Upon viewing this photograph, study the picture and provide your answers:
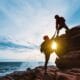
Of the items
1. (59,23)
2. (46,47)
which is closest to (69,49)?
(46,47)

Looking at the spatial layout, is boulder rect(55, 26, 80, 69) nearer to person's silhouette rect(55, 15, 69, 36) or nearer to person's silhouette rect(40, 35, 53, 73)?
person's silhouette rect(55, 15, 69, 36)

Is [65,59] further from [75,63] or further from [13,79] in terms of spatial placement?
[13,79]

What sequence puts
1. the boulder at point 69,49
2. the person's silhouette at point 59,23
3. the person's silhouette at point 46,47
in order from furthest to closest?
the boulder at point 69,49 < the person's silhouette at point 59,23 < the person's silhouette at point 46,47

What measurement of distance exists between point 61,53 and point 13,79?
1360 centimetres

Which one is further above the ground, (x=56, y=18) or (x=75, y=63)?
(x=56, y=18)

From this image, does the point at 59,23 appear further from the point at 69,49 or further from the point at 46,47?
the point at 69,49


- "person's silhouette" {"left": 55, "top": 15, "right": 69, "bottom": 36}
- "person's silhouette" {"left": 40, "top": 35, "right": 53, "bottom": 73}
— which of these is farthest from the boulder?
"person's silhouette" {"left": 40, "top": 35, "right": 53, "bottom": 73}

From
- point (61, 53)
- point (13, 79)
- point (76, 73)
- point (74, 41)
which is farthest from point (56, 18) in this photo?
point (13, 79)

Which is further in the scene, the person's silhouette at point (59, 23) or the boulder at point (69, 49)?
the boulder at point (69, 49)

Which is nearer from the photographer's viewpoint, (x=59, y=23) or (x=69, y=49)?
(x=59, y=23)

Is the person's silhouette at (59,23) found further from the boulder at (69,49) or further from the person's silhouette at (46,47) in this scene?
the person's silhouette at (46,47)

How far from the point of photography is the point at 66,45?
19.3m

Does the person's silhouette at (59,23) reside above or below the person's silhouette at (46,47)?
above

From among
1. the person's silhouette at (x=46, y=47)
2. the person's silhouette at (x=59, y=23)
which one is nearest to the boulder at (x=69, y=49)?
the person's silhouette at (x=59, y=23)
